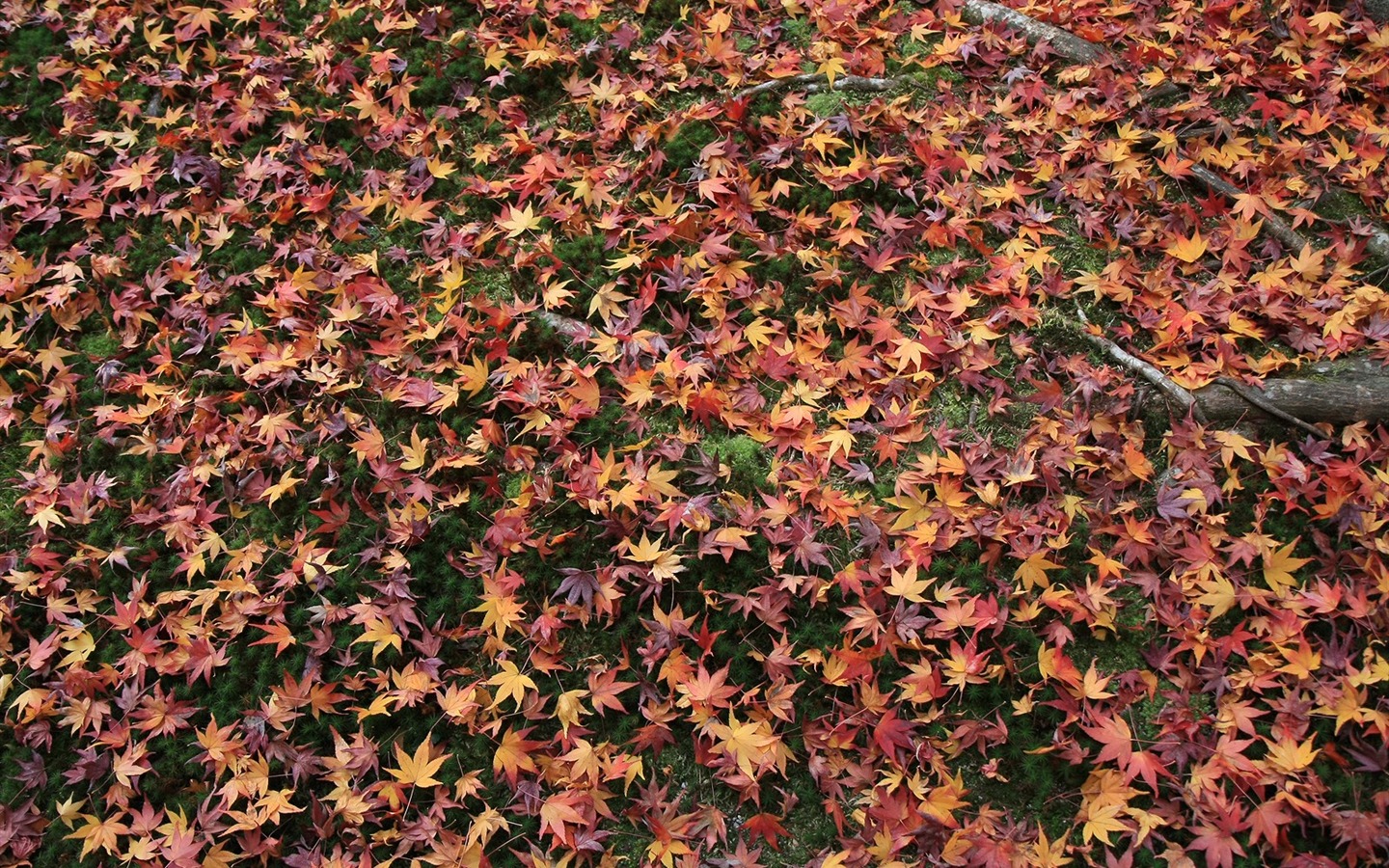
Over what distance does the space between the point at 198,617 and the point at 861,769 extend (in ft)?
7.38

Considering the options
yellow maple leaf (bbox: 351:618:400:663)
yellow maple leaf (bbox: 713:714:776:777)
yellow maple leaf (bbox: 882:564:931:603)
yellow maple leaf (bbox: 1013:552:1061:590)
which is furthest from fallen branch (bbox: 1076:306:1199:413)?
yellow maple leaf (bbox: 351:618:400:663)

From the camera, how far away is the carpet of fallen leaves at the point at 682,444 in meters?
2.67

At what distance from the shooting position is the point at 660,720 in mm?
2752

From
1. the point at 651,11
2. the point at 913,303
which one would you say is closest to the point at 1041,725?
the point at 913,303

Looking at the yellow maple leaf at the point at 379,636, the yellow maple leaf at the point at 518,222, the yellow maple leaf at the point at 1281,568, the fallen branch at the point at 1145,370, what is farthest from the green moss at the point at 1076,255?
the yellow maple leaf at the point at 379,636

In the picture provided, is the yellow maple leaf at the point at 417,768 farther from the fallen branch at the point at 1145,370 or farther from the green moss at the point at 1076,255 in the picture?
the green moss at the point at 1076,255

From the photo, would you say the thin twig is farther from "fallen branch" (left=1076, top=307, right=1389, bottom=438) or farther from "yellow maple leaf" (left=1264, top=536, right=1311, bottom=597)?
"yellow maple leaf" (left=1264, top=536, right=1311, bottom=597)

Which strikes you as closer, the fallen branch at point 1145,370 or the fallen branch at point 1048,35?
the fallen branch at point 1145,370

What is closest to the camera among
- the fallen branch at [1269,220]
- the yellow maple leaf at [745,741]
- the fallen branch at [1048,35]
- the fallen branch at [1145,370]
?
the yellow maple leaf at [745,741]

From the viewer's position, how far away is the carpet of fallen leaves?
2672 mm

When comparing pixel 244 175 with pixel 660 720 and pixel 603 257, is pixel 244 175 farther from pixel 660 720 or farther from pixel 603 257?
pixel 660 720

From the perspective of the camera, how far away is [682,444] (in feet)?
10.4

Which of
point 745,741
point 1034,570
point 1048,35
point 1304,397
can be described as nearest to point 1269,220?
point 1304,397

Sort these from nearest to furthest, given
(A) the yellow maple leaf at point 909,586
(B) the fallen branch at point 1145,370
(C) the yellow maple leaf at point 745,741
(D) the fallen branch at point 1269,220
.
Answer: (C) the yellow maple leaf at point 745,741
(A) the yellow maple leaf at point 909,586
(B) the fallen branch at point 1145,370
(D) the fallen branch at point 1269,220
